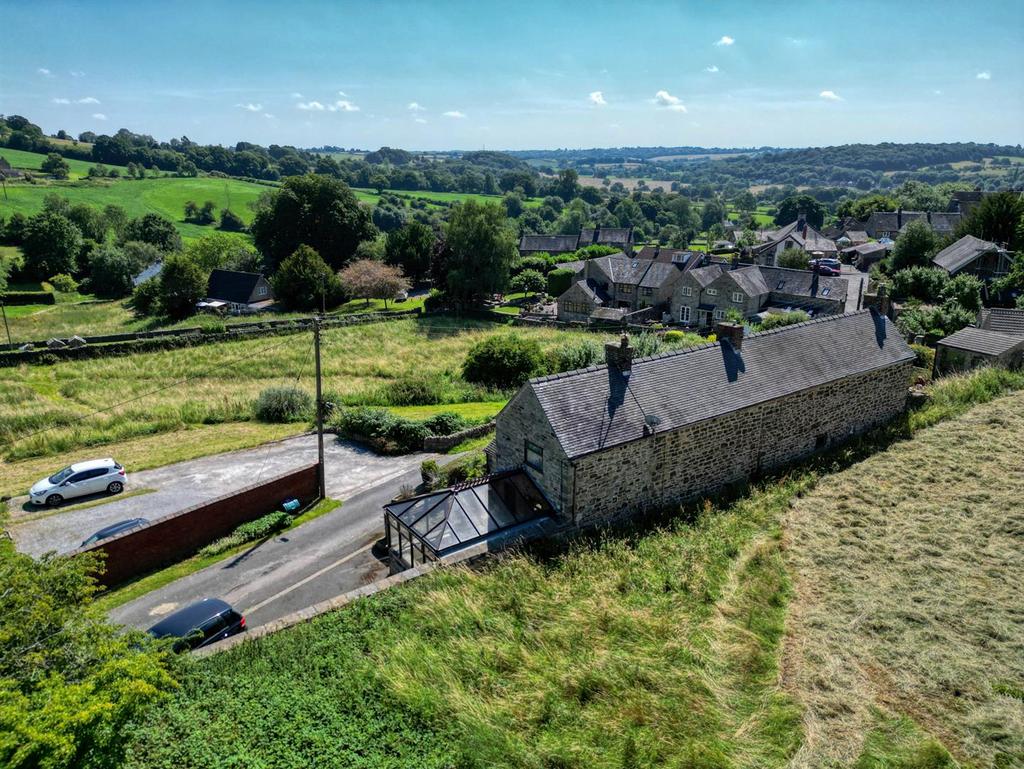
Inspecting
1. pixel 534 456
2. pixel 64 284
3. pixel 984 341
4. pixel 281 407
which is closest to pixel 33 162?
pixel 64 284

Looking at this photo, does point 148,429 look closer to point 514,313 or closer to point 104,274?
point 514,313

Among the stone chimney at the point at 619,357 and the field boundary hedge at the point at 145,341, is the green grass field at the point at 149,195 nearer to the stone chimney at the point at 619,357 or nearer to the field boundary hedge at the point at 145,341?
the field boundary hedge at the point at 145,341

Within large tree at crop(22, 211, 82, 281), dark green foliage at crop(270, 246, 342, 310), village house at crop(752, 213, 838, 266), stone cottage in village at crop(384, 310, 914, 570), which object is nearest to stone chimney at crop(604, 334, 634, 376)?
stone cottage in village at crop(384, 310, 914, 570)

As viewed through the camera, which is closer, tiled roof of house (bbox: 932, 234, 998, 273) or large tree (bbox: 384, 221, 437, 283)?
tiled roof of house (bbox: 932, 234, 998, 273)

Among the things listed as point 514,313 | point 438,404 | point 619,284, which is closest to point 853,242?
point 619,284

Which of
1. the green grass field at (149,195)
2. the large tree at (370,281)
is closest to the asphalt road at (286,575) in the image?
the large tree at (370,281)

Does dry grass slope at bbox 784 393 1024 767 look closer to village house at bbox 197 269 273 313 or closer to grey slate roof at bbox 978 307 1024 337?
grey slate roof at bbox 978 307 1024 337
